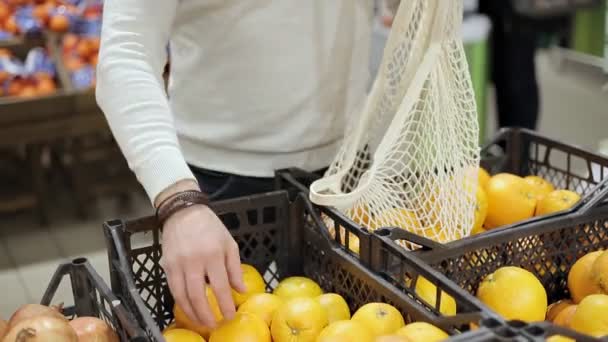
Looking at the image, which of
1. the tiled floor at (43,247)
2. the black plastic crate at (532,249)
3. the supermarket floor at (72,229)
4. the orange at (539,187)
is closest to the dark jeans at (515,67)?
the supermarket floor at (72,229)

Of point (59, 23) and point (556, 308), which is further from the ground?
point (59, 23)

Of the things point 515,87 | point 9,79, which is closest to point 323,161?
point 9,79

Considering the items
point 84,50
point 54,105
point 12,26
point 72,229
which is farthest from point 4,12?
point 72,229

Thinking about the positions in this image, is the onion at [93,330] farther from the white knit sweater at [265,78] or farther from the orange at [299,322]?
the white knit sweater at [265,78]

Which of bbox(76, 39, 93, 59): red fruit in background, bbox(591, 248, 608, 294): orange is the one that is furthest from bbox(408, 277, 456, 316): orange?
bbox(76, 39, 93, 59): red fruit in background

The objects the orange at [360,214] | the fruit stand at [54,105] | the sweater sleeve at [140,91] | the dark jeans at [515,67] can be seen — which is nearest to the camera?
the sweater sleeve at [140,91]

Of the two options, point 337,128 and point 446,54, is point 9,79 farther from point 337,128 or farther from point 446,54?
point 446,54

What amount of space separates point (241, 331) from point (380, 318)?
196 millimetres

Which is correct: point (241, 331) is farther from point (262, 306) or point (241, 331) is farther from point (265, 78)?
point (265, 78)

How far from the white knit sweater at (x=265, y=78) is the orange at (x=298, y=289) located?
1.04 ft

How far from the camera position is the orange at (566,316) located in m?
1.26

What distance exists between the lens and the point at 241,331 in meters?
1.18

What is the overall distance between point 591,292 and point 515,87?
117 inches

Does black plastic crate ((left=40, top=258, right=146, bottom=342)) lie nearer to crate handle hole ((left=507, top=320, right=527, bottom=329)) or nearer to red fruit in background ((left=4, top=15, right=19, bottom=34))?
crate handle hole ((left=507, top=320, right=527, bottom=329))
